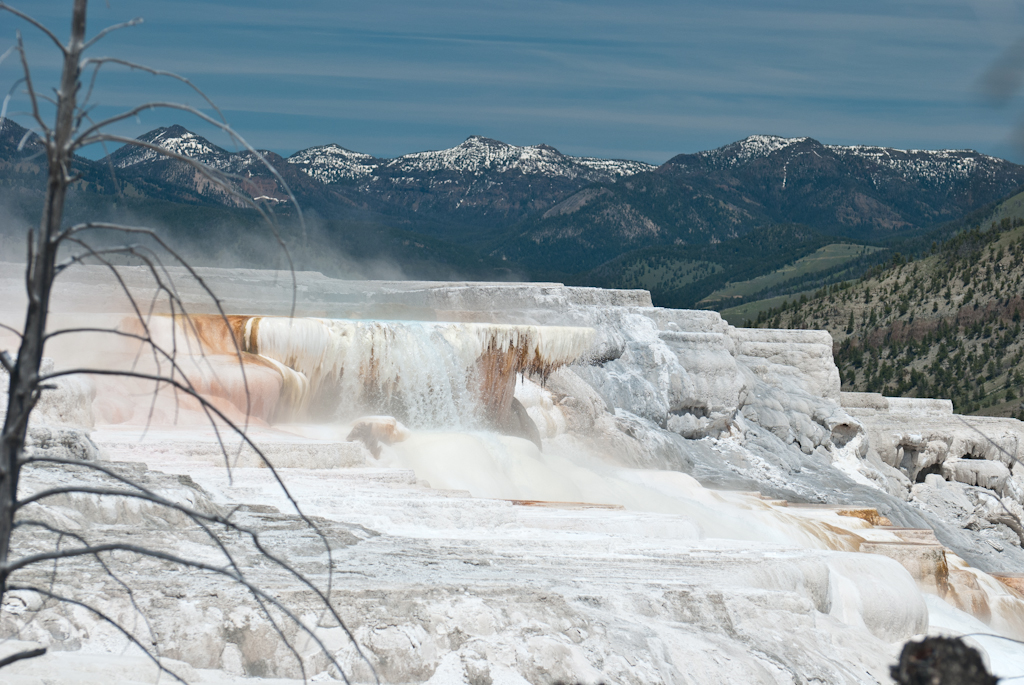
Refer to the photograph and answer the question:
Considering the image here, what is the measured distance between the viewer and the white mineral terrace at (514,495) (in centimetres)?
406

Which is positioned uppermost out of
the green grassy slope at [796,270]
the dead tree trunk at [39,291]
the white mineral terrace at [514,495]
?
the green grassy slope at [796,270]

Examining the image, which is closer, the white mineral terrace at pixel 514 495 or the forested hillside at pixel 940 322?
the white mineral terrace at pixel 514 495

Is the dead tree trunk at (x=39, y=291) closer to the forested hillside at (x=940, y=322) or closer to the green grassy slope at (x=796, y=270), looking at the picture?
the forested hillside at (x=940, y=322)

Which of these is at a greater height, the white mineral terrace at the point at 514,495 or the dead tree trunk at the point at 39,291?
the dead tree trunk at the point at 39,291

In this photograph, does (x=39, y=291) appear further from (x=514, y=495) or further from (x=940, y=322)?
(x=940, y=322)

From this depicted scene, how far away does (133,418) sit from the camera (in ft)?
32.6

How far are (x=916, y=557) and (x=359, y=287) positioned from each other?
13.2 m

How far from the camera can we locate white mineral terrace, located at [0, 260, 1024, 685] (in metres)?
4.06

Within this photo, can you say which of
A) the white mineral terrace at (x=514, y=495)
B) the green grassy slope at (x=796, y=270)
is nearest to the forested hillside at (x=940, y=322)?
the white mineral terrace at (x=514, y=495)

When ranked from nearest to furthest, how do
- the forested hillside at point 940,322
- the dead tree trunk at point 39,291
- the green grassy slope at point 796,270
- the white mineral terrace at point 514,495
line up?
1. the dead tree trunk at point 39,291
2. the white mineral terrace at point 514,495
3. the forested hillside at point 940,322
4. the green grassy slope at point 796,270

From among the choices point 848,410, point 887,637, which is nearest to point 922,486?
point 848,410

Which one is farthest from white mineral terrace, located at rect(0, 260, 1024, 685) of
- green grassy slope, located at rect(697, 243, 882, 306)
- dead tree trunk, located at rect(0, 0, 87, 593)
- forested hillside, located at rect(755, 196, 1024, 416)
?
green grassy slope, located at rect(697, 243, 882, 306)

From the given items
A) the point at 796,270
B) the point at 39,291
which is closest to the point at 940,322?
the point at 39,291

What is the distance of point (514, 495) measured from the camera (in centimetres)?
1134
